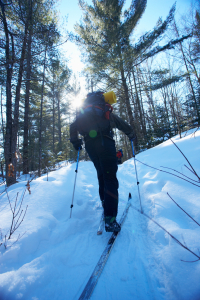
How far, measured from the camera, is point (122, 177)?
475 centimetres

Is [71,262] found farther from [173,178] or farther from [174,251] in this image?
[173,178]

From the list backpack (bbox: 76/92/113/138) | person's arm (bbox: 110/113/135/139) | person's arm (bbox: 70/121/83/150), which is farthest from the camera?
person's arm (bbox: 70/121/83/150)

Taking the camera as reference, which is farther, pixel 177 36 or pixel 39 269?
pixel 177 36

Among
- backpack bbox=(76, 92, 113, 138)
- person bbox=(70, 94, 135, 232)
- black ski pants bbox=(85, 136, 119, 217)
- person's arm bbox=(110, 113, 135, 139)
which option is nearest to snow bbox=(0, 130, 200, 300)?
person bbox=(70, 94, 135, 232)

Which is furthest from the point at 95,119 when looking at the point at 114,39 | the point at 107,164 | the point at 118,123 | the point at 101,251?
the point at 114,39

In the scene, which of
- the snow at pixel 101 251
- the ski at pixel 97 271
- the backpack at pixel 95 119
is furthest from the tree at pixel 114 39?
the ski at pixel 97 271

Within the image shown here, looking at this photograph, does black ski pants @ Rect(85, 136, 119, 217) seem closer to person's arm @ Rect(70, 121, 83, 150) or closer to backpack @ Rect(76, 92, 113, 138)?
backpack @ Rect(76, 92, 113, 138)

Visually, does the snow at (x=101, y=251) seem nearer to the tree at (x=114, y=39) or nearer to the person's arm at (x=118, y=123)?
the person's arm at (x=118, y=123)

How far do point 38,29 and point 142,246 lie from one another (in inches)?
334

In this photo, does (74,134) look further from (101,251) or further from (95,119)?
(101,251)

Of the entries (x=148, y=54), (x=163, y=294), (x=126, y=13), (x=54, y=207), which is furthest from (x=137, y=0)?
(x=163, y=294)

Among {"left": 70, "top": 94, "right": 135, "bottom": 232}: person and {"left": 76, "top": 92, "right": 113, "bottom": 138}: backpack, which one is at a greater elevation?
{"left": 76, "top": 92, "right": 113, "bottom": 138}: backpack

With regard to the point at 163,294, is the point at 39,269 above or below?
above

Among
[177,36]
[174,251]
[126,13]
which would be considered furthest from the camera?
[126,13]
